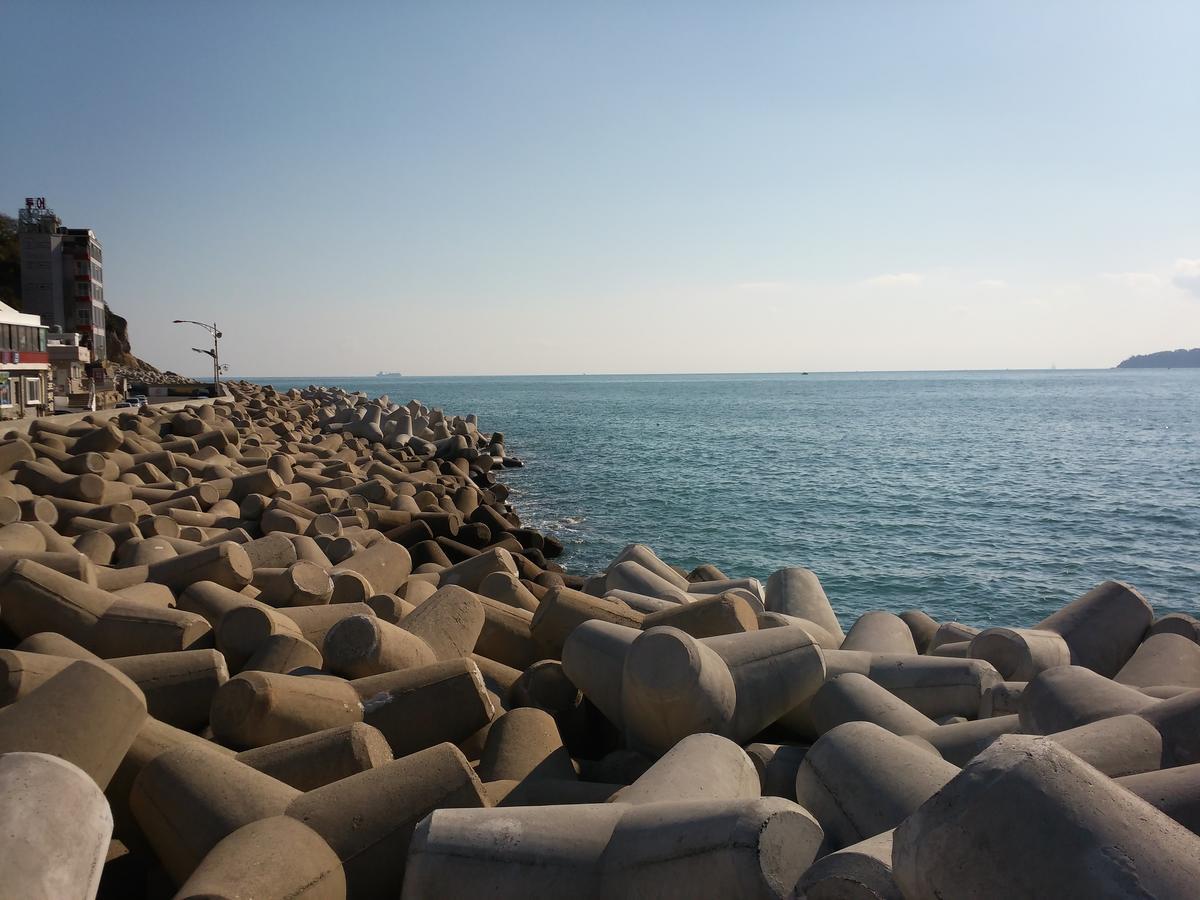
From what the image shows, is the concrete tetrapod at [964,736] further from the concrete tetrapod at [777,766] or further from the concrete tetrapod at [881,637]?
the concrete tetrapod at [881,637]

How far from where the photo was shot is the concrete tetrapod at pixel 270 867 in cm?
287

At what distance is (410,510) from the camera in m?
15.4

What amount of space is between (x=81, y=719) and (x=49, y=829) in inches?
34.4

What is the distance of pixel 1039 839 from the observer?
2344 mm

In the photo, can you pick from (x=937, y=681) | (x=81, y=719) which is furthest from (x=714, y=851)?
(x=937, y=681)

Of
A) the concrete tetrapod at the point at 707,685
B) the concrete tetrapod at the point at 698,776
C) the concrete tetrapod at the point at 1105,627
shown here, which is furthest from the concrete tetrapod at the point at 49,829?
the concrete tetrapod at the point at 1105,627

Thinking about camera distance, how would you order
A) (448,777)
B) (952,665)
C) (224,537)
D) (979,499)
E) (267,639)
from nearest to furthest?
(448,777) < (267,639) < (952,665) < (224,537) < (979,499)

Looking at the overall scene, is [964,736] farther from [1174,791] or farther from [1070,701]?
[1174,791]

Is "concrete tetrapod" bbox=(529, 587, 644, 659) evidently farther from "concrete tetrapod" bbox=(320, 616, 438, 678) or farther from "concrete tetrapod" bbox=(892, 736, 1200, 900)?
"concrete tetrapod" bbox=(892, 736, 1200, 900)

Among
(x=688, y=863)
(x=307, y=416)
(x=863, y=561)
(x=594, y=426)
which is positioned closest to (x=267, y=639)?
(x=688, y=863)

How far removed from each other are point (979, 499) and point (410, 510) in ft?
66.9

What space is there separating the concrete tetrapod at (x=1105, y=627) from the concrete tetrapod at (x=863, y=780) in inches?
168

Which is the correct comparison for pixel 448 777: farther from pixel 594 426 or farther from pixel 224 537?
pixel 594 426

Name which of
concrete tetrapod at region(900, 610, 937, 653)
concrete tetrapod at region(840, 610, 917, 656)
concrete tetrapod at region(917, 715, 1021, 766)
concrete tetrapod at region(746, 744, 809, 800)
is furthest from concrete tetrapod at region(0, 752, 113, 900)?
concrete tetrapod at region(900, 610, 937, 653)
